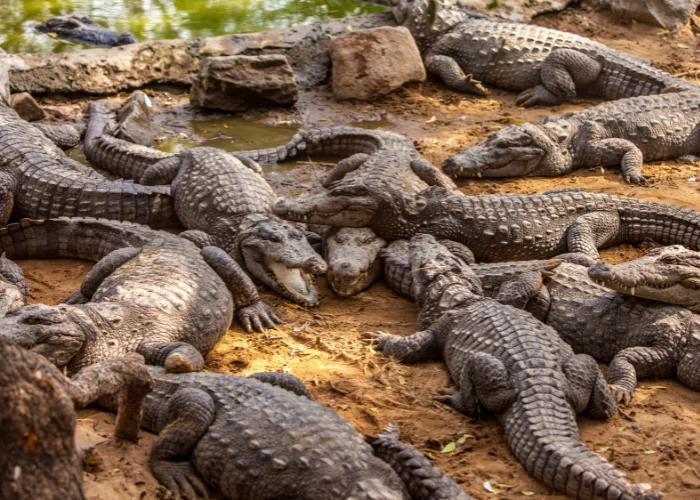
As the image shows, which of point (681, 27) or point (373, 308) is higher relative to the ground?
point (681, 27)

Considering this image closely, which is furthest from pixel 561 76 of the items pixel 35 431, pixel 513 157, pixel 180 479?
pixel 35 431

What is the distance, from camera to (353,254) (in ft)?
20.4

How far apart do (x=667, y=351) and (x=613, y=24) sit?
7.91m

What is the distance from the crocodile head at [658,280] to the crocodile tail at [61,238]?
10.5 ft

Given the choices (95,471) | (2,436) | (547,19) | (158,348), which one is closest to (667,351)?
(158,348)

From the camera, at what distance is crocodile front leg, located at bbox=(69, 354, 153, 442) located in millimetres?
3198

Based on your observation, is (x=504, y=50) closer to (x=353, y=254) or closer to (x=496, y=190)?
(x=496, y=190)

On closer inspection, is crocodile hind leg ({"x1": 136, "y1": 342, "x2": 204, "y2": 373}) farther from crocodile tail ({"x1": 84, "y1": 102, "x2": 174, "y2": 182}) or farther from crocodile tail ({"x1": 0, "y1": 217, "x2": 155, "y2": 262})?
crocodile tail ({"x1": 84, "y1": 102, "x2": 174, "y2": 182})

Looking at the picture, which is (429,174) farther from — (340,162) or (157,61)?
(157,61)

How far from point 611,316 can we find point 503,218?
1436mm

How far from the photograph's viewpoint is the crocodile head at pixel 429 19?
34.1 ft

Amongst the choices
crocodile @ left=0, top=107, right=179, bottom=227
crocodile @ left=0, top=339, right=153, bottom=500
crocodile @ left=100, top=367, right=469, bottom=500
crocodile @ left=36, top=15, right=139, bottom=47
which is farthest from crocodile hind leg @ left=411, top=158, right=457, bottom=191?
crocodile @ left=36, top=15, right=139, bottom=47

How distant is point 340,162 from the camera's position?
755 centimetres

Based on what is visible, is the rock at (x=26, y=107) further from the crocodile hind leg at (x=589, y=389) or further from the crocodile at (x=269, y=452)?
the crocodile hind leg at (x=589, y=389)
